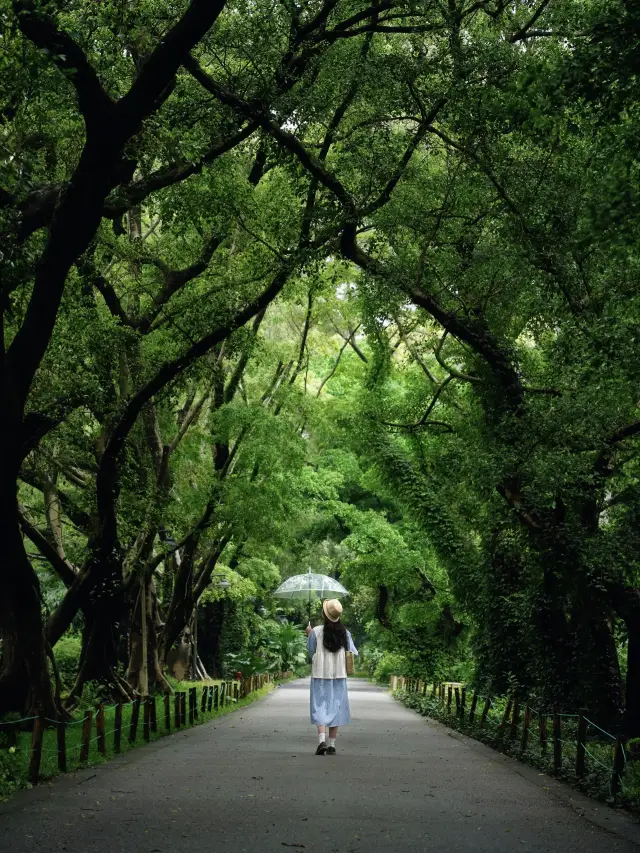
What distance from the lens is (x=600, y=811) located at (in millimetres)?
9016

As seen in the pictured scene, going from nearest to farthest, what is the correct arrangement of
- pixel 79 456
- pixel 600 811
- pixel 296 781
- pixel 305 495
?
1. pixel 600 811
2. pixel 296 781
3. pixel 79 456
4. pixel 305 495

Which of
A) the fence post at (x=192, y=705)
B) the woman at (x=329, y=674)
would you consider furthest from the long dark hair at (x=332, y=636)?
the fence post at (x=192, y=705)

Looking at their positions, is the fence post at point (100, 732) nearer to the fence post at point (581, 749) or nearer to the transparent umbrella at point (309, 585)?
the fence post at point (581, 749)

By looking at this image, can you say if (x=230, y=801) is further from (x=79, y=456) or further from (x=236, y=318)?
(x=79, y=456)

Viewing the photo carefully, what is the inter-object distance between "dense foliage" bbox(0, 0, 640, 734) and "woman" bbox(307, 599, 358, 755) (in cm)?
352

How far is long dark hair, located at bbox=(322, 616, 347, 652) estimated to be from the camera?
1445 cm

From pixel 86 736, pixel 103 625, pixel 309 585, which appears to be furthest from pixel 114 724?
pixel 309 585

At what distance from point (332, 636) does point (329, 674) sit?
0.50 metres

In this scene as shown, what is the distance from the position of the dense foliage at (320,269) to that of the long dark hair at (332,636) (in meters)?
3.56

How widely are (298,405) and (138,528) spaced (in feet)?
31.4

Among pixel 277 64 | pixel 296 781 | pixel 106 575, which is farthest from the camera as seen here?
pixel 106 575

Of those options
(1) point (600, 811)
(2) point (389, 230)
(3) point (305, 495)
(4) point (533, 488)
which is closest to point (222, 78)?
(2) point (389, 230)

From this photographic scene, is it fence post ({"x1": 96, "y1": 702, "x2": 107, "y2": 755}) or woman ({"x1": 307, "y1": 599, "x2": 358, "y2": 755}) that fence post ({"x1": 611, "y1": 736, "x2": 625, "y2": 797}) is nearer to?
woman ({"x1": 307, "y1": 599, "x2": 358, "y2": 755})

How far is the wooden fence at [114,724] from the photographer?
10.3 meters
